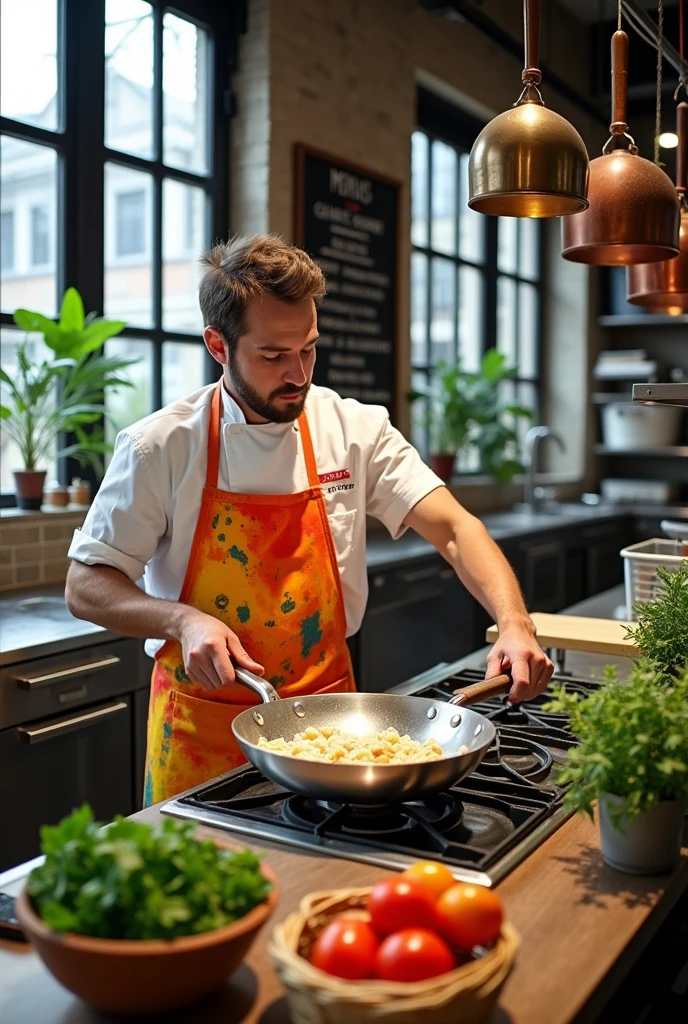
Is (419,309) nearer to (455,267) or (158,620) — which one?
(455,267)

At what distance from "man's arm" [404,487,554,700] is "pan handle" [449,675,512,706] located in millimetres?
38

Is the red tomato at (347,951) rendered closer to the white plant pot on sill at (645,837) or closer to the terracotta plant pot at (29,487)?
the white plant pot on sill at (645,837)

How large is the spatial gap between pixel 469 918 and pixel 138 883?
302mm

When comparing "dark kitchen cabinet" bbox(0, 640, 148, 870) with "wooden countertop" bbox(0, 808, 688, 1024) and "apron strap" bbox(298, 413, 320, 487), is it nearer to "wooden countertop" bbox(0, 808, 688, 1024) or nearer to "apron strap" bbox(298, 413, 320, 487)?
"apron strap" bbox(298, 413, 320, 487)

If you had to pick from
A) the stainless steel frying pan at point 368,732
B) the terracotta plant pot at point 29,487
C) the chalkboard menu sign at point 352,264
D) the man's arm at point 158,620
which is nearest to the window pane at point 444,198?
the chalkboard menu sign at point 352,264

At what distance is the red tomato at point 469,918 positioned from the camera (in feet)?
3.14

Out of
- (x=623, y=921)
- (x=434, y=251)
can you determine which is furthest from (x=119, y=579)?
(x=434, y=251)

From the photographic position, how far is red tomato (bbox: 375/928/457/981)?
3.00 ft

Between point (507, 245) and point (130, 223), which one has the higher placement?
point (507, 245)

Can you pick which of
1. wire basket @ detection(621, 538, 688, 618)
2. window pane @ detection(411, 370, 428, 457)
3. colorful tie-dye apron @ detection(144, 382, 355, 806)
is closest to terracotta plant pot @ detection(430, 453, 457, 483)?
window pane @ detection(411, 370, 428, 457)

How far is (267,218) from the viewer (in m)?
4.24

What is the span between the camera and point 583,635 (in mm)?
2344

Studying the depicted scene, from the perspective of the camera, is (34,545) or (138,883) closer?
(138,883)

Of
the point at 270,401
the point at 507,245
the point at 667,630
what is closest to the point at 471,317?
the point at 507,245
